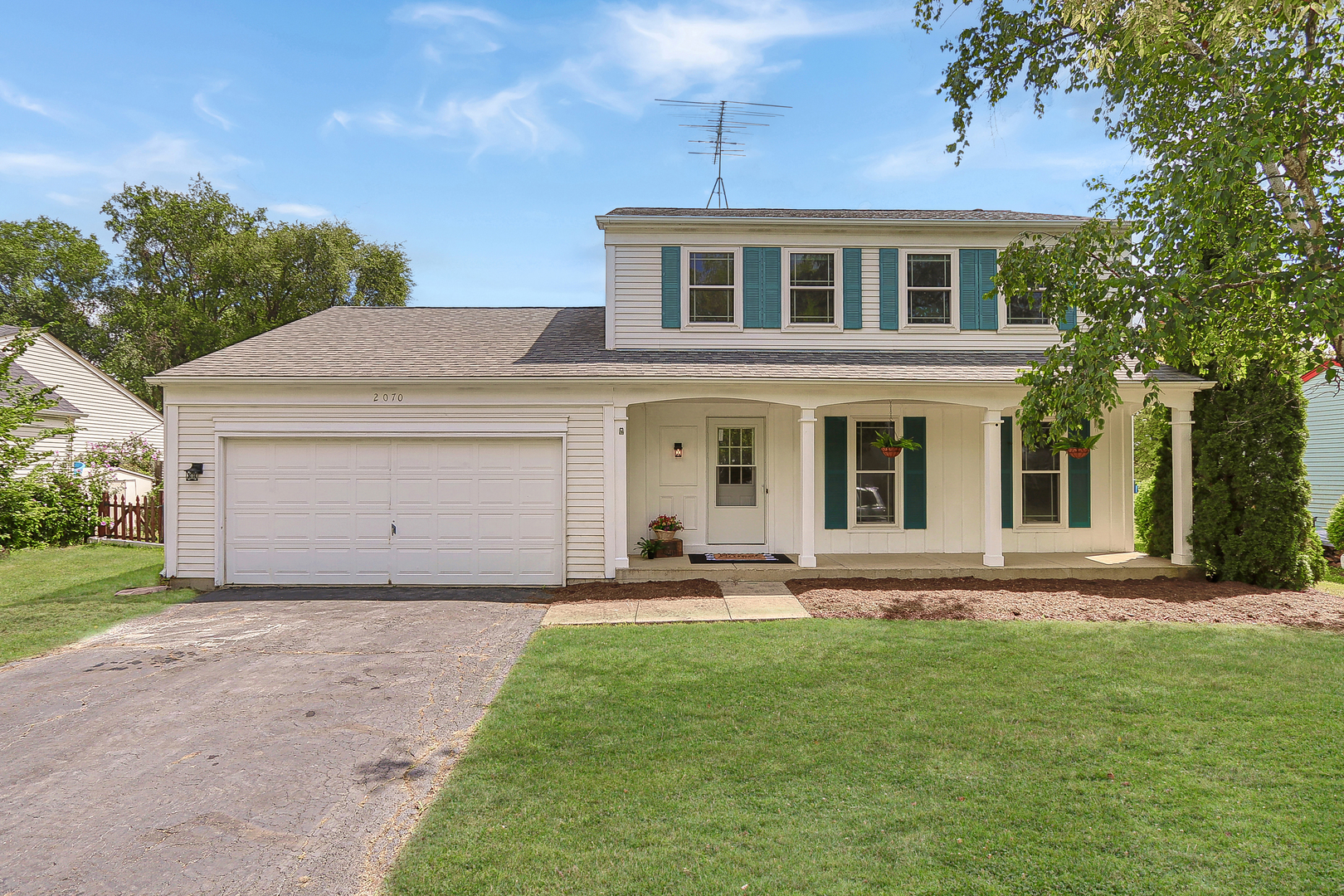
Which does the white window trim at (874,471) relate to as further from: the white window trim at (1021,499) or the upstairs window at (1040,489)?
the upstairs window at (1040,489)

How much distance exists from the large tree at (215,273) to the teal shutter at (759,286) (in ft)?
73.7

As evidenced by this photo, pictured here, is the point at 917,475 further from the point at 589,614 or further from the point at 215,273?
the point at 215,273

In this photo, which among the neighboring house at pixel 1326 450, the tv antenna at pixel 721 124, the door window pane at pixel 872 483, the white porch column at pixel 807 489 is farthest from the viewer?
the neighboring house at pixel 1326 450

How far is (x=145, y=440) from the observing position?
22.0 metres

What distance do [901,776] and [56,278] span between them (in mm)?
44770

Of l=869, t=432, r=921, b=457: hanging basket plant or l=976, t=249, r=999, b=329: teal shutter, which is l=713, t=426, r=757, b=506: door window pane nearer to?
l=869, t=432, r=921, b=457: hanging basket plant

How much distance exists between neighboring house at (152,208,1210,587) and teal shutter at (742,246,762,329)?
0.12 feet

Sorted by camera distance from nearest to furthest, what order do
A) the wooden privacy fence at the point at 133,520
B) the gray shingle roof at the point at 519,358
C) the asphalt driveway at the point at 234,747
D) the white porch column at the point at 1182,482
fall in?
the asphalt driveway at the point at 234,747, the gray shingle roof at the point at 519,358, the white porch column at the point at 1182,482, the wooden privacy fence at the point at 133,520

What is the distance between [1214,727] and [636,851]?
159 inches

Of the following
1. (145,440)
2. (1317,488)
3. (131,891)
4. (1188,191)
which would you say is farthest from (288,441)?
(1317,488)

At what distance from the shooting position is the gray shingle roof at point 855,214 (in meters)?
10.4

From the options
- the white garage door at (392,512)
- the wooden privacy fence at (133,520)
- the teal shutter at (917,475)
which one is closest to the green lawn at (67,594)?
the wooden privacy fence at (133,520)

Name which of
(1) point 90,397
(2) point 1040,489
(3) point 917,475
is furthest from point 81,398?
(2) point 1040,489

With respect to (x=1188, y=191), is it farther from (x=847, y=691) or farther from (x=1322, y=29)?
(x=847, y=691)
